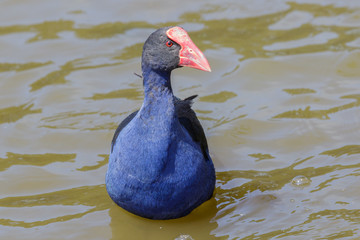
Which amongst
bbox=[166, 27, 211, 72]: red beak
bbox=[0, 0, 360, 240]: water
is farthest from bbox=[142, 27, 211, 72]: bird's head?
bbox=[0, 0, 360, 240]: water

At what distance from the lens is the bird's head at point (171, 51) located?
4219 mm

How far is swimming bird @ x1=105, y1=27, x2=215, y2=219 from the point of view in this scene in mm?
4230

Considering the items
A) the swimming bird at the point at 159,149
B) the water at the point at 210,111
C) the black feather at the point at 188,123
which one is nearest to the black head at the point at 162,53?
the swimming bird at the point at 159,149

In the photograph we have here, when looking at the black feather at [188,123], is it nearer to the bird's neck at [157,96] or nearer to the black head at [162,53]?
the bird's neck at [157,96]

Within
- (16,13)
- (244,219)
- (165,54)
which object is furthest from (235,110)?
(16,13)

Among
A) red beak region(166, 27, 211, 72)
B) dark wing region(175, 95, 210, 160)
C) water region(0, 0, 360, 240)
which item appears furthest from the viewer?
dark wing region(175, 95, 210, 160)

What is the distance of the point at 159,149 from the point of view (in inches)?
168

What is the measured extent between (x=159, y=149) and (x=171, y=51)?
0.67 metres

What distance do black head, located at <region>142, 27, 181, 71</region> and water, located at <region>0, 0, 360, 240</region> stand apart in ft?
4.03

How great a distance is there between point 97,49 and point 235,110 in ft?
6.46

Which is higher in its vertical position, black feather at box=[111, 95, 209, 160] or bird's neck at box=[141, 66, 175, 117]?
bird's neck at box=[141, 66, 175, 117]

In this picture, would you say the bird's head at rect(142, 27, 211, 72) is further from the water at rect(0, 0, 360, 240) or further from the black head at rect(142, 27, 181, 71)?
the water at rect(0, 0, 360, 240)

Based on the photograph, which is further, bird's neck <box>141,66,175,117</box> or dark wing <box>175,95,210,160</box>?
dark wing <box>175,95,210,160</box>

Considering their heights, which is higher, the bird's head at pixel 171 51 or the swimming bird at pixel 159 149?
the bird's head at pixel 171 51
